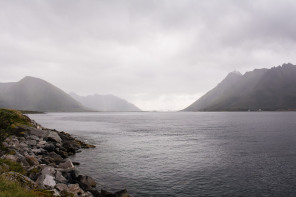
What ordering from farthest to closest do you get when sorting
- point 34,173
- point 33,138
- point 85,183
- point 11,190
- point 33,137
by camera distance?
point 33,137
point 33,138
point 85,183
point 34,173
point 11,190

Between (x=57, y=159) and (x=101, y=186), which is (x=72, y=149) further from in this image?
(x=101, y=186)

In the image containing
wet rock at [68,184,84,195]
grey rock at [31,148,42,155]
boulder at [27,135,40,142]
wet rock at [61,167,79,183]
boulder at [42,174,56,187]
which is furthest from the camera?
boulder at [27,135,40,142]

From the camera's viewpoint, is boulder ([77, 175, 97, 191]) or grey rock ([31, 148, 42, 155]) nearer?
boulder ([77, 175, 97, 191])

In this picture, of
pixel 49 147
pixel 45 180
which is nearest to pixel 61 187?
pixel 45 180

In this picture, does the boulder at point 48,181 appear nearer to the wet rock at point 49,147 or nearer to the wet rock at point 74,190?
the wet rock at point 74,190

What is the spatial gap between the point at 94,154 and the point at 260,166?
102 ft

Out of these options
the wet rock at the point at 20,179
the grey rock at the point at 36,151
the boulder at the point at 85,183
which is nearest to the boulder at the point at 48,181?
the wet rock at the point at 20,179

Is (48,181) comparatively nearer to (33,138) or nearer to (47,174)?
(47,174)

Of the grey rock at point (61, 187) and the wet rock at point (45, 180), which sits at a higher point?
the wet rock at point (45, 180)

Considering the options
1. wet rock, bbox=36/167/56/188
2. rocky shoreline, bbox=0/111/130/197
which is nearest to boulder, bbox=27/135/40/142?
rocky shoreline, bbox=0/111/130/197

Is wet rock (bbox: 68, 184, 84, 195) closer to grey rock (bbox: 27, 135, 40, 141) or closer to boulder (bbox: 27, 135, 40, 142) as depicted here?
boulder (bbox: 27, 135, 40, 142)

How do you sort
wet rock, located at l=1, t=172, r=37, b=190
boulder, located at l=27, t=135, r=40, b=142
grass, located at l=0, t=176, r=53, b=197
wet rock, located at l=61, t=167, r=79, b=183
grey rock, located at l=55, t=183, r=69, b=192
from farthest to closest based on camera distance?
boulder, located at l=27, t=135, r=40, b=142, wet rock, located at l=61, t=167, r=79, b=183, grey rock, located at l=55, t=183, r=69, b=192, wet rock, located at l=1, t=172, r=37, b=190, grass, located at l=0, t=176, r=53, b=197

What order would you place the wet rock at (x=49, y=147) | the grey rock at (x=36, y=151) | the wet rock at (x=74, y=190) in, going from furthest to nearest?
the wet rock at (x=49, y=147) < the grey rock at (x=36, y=151) < the wet rock at (x=74, y=190)

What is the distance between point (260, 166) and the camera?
1328 inches
